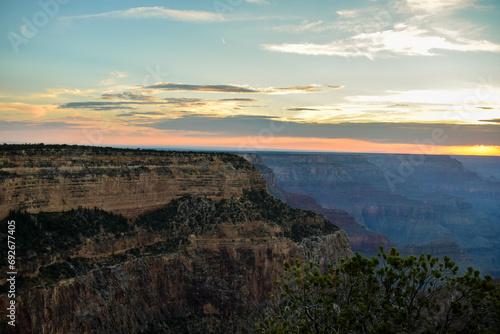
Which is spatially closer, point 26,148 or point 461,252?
point 26,148

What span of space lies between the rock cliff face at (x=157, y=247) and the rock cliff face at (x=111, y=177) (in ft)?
0.52

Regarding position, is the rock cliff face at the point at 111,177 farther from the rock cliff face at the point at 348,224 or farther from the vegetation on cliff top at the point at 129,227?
the rock cliff face at the point at 348,224

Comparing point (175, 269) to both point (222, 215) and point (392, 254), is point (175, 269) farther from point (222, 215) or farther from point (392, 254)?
point (392, 254)

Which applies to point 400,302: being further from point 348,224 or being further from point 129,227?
point 348,224

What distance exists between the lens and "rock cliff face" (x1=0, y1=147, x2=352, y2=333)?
1708 inches

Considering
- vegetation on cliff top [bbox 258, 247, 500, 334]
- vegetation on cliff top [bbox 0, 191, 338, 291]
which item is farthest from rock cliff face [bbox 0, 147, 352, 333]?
vegetation on cliff top [bbox 258, 247, 500, 334]

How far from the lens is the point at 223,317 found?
5775 cm

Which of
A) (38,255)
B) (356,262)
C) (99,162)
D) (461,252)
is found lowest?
(461,252)

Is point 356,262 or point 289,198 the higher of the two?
point 356,262

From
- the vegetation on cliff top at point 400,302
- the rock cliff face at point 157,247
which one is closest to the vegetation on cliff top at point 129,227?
the rock cliff face at point 157,247

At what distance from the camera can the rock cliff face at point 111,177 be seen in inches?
1843

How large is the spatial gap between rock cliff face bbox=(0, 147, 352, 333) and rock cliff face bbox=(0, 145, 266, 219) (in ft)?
0.52

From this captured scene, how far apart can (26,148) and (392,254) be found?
42.6 m

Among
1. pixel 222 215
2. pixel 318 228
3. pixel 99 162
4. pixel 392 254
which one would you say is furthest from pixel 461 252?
pixel 392 254
